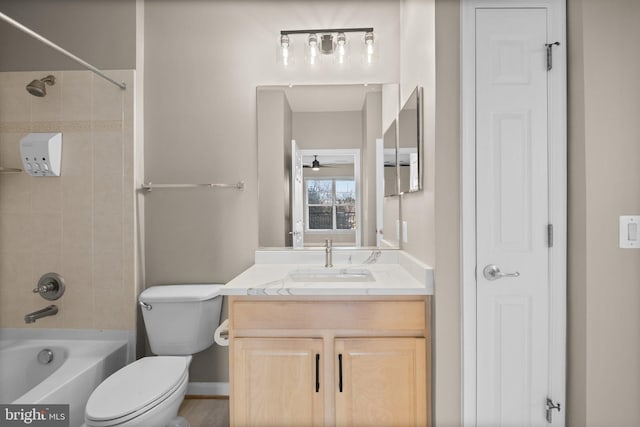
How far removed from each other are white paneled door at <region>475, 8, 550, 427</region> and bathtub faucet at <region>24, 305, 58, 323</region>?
91.2 inches

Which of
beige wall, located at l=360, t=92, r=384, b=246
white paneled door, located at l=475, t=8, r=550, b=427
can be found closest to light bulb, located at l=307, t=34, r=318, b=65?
beige wall, located at l=360, t=92, r=384, b=246

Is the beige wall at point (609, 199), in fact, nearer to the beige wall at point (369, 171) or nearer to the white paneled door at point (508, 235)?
the white paneled door at point (508, 235)

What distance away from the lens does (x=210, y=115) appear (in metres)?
2.18

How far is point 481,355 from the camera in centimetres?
139

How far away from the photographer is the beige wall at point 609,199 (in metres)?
1.28

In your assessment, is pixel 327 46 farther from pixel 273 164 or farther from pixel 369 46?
pixel 273 164

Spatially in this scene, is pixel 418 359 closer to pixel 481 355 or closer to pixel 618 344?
pixel 481 355

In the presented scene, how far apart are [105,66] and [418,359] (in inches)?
95.5

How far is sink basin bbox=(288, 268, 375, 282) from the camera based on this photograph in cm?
183

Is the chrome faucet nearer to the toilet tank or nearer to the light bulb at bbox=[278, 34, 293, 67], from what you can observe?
the toilet tank

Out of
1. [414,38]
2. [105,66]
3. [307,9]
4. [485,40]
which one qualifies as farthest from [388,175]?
[105,66]

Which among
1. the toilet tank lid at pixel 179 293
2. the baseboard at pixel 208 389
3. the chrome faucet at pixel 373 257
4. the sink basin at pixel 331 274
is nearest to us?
the sink basin at pixel 331 274

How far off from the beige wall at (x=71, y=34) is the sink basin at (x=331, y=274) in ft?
5.44

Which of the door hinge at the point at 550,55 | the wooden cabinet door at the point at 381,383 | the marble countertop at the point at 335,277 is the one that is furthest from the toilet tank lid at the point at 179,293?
the door hinge at the point at 550,55
